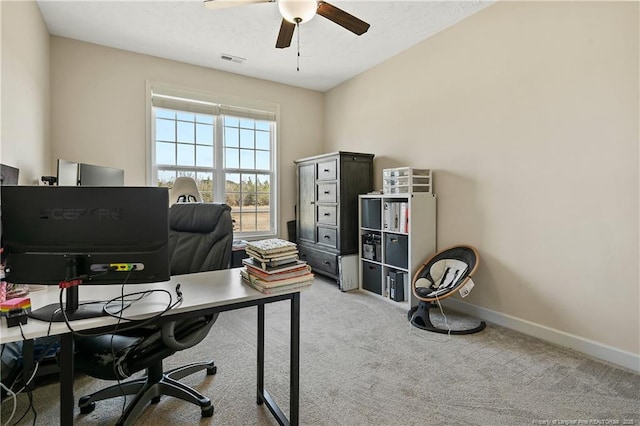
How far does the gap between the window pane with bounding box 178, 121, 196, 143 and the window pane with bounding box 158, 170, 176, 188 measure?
0.46 m

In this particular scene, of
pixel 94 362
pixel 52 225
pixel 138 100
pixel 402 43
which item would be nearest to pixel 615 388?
pixel 94 362

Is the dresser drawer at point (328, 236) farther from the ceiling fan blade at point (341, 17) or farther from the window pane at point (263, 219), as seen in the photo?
the ceiling fan blade at point (341, 17)

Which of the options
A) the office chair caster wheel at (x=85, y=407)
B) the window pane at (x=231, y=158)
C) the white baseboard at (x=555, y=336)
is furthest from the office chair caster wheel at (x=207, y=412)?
the window pane at (x=231, y=158)

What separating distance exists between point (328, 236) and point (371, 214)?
0.71 meters

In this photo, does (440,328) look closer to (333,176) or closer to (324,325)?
(324,325)

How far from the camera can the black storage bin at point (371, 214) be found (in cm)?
371

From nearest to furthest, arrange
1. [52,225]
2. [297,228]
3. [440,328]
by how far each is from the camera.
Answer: [52,225], [440,328], [297,228]

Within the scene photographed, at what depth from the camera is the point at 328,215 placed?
4.22 metres

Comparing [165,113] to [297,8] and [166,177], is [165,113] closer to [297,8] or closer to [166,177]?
[166,177]

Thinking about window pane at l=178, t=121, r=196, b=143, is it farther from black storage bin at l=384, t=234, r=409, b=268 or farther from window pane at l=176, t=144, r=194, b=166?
black storage bin at l=384, t=234, r=409, b=268

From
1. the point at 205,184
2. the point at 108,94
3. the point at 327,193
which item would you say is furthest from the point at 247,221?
the point at 108,94

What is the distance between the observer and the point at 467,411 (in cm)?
174

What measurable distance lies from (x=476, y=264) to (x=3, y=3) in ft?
13.2

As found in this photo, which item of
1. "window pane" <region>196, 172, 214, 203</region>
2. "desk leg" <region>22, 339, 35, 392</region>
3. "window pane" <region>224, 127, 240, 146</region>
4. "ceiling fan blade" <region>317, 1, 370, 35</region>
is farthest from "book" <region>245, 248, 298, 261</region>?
"window pane" <region>224, 127, 240, 146</region>
